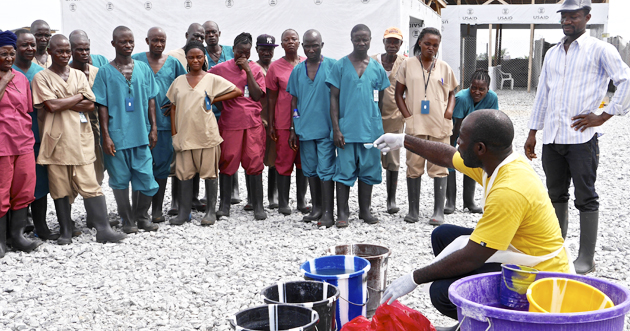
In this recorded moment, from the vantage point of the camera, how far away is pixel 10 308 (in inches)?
126

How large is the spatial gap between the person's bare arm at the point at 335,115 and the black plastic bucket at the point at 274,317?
2655 millimetres

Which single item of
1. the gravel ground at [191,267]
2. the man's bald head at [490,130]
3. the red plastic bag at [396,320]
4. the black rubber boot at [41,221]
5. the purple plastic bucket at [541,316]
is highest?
the man's bald head at [490,130]

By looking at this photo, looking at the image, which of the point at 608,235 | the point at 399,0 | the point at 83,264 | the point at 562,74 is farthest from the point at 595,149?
the point at 399,0

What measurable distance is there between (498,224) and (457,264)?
24cm

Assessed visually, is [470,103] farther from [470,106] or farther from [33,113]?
[33,113]

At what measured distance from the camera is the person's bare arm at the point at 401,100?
4.98 metres

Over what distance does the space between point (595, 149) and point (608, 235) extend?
1335 mm

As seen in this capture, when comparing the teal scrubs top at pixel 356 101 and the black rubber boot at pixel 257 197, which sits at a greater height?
Answer: the teal scrubs top at pixel 356 101

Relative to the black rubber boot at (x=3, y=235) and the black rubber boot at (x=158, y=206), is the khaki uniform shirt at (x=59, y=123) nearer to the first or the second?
the black rubber boot at (x=3, y=235)

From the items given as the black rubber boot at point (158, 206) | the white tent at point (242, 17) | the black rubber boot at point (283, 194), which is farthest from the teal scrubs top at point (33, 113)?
the white tent at point (242, 17)

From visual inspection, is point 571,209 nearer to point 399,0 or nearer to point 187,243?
point 187,243

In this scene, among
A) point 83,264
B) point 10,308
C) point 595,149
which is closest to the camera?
point 10,308

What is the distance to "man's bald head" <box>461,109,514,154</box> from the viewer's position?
2.25 metres

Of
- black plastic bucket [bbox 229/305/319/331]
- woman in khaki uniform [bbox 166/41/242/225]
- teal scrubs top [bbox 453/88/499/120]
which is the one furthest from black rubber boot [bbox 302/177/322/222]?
black plastic bucket [bbox 229/305/319/331]
